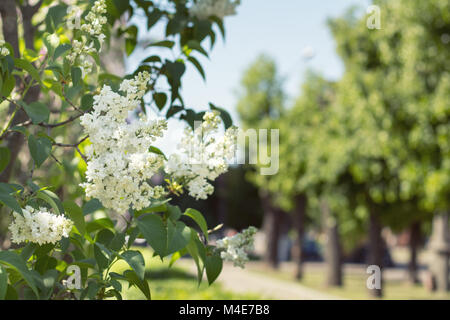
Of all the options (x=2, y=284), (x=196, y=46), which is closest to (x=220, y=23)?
(x=196, y=46)

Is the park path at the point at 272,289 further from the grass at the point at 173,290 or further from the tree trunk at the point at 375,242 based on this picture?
the tree trunk at the point at 375,242

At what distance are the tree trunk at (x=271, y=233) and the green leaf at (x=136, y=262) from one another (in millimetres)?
23993

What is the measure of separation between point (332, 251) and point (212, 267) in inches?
629

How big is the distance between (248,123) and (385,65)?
35.2ft

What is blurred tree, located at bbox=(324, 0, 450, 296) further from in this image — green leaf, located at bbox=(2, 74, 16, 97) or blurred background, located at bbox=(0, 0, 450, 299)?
green leaf, located at bbox=(2, 74, 16, 97)

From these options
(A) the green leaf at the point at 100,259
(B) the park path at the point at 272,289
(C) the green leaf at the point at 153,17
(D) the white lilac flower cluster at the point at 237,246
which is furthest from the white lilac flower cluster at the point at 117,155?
(B) the park path at the point at 272,289

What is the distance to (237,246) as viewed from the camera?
215 cm

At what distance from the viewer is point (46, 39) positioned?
6.66 ft

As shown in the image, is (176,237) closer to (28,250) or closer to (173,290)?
(28,250)

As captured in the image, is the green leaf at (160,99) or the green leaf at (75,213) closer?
the green leaf at (75,213)

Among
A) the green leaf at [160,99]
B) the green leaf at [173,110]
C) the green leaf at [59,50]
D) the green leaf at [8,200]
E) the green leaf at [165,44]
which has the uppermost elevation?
the green leaf at [165,44]

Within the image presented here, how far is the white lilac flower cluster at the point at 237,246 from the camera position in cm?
211
